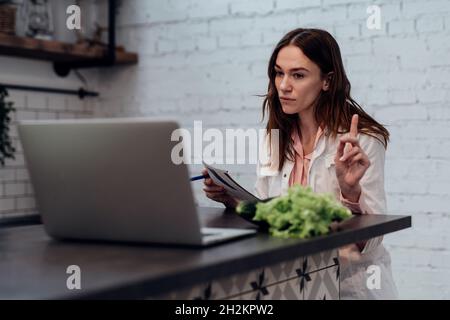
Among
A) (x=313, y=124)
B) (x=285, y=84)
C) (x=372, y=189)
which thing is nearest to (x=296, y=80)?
(x=285, y=84)

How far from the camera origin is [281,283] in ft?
5.33

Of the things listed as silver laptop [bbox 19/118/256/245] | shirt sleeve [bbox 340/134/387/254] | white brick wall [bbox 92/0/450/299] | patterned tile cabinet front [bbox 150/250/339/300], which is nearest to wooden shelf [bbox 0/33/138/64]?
white brick wall [bbox 92/0/450/299]

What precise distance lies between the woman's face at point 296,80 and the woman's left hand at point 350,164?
1.30 feet

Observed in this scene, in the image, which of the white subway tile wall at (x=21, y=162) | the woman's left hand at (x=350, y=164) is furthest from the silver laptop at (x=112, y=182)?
the white subway tile wall at (x=21, y=162)

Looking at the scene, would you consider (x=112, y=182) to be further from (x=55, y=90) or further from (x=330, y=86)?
(x=55, y=90)

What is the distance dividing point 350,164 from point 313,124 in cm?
60

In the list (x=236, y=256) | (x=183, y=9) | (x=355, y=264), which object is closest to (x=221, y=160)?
(x=183, y=9)

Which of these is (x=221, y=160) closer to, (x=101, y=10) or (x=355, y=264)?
(x=101, y=10)

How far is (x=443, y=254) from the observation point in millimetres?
3422

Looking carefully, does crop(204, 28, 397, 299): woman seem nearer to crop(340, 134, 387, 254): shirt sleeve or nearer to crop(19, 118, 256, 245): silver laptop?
crop(340, 134, 387, 254): shirt sleeve

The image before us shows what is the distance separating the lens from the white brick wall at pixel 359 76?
3.44 metres

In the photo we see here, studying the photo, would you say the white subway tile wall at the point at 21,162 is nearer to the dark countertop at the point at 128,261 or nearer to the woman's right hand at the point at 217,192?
the woman's right hand at the point at 217,192

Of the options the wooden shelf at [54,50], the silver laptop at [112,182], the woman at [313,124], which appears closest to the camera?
the silver laptop at [112,182]
